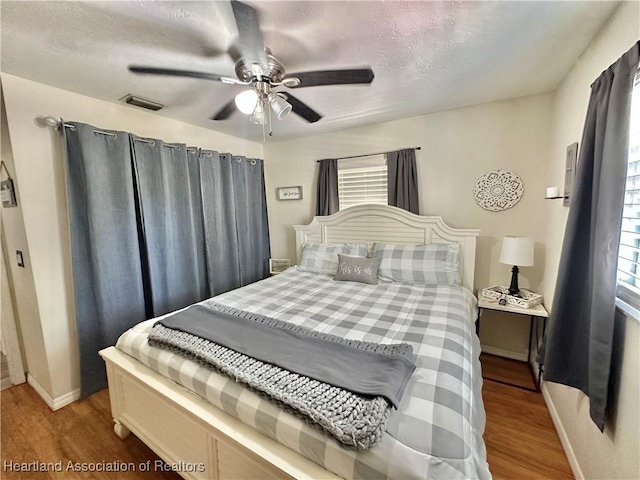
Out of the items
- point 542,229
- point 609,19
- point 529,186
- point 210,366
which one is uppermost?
point 609,19

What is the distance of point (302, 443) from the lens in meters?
0.95

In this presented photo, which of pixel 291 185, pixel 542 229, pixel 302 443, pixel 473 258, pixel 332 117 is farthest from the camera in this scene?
pixel 291 185

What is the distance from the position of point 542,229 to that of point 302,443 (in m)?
2.60

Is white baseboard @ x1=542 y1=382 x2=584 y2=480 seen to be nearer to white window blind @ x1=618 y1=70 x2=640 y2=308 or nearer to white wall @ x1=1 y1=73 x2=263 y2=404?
white window blind @ x1=618 y1=70 x2=640 y2=308

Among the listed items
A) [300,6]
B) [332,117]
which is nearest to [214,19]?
[300,6]

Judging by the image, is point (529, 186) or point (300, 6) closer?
point (300, 6)

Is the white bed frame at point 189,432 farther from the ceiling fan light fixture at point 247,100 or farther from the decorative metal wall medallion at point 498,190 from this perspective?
the decorative metal wall medallion at point 498,190

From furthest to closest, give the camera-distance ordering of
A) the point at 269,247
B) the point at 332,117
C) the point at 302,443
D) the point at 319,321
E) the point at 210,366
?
the point at 269,247, the point at 332,117, the point at 319,321, the point at 210,366, the point at 302,443

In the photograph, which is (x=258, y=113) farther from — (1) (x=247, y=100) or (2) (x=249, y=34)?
(2) (x=249, y=34)

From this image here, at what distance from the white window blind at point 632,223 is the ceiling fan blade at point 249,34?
1.71 metres

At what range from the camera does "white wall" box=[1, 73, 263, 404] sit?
1.84 metres

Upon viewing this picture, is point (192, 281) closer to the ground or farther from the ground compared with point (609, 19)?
closer to the ground

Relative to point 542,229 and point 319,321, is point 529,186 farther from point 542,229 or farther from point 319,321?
point 319,321

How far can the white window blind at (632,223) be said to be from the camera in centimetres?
115
